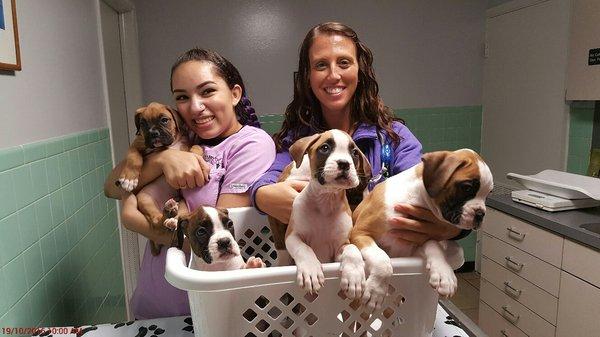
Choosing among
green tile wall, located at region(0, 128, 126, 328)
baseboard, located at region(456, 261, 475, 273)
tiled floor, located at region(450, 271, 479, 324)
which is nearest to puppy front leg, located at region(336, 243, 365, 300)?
green tile wall, located at region(0, 128, 126, 328)

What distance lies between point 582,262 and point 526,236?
36 centimetres

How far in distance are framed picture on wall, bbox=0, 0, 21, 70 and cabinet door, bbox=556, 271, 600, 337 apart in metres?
2.28

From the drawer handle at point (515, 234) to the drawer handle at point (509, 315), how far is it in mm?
422

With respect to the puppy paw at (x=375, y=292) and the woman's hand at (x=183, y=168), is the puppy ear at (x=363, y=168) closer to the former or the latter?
the puppy paw at (x=375, y=292)

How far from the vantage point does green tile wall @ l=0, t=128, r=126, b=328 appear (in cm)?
108

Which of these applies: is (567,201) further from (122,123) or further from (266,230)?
(122,123)

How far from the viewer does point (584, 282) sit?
6.20ft

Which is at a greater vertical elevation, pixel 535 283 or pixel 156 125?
pixel 156 125

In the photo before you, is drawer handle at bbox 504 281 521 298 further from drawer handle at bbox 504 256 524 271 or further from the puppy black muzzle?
the puppy black muzzle

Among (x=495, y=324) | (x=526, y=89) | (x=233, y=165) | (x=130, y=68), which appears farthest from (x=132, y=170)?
(x=526, y=89)

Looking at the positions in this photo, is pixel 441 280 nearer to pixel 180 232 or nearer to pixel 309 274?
pixel 309 274

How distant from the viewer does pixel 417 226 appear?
864mm

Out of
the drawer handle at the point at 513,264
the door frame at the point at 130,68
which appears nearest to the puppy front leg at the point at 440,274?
the drawer handle at the point at 513,264

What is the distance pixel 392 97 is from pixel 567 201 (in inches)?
66.6
